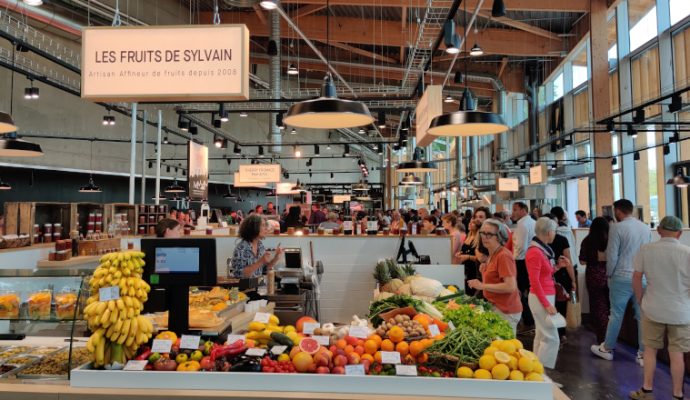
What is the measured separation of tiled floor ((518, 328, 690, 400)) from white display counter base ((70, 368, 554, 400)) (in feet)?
9.38

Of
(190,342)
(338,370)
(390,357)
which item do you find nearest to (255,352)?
(190,342)

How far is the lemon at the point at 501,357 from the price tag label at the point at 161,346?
5.53ft

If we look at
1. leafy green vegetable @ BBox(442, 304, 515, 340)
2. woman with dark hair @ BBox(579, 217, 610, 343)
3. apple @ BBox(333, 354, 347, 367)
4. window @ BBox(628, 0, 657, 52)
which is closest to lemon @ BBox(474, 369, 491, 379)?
leafy green vegetable @ BBox(442, 304, 515, 340)

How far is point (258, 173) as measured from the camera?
516 inches

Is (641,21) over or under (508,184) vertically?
over

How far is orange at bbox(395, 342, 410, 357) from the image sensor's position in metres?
2.54

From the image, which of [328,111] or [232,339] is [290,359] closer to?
[232,339]

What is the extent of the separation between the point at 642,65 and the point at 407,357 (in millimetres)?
10983

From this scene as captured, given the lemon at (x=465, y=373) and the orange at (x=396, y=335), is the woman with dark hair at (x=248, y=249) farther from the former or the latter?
the lemon at (x=465, y=373)

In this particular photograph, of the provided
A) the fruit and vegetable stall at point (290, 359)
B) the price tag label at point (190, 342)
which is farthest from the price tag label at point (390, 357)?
the price tag label at point (190, 342)

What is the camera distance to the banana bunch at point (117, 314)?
234 cm

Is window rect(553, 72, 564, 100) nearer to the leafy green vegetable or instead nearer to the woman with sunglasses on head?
the woman with sunglasses on head

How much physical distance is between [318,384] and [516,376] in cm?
94

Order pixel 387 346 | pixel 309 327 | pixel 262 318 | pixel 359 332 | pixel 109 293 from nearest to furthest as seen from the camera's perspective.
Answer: pixel 109 293
pixel 387 346
pixel 359 332
pixel 309 327
pixel 262 318
